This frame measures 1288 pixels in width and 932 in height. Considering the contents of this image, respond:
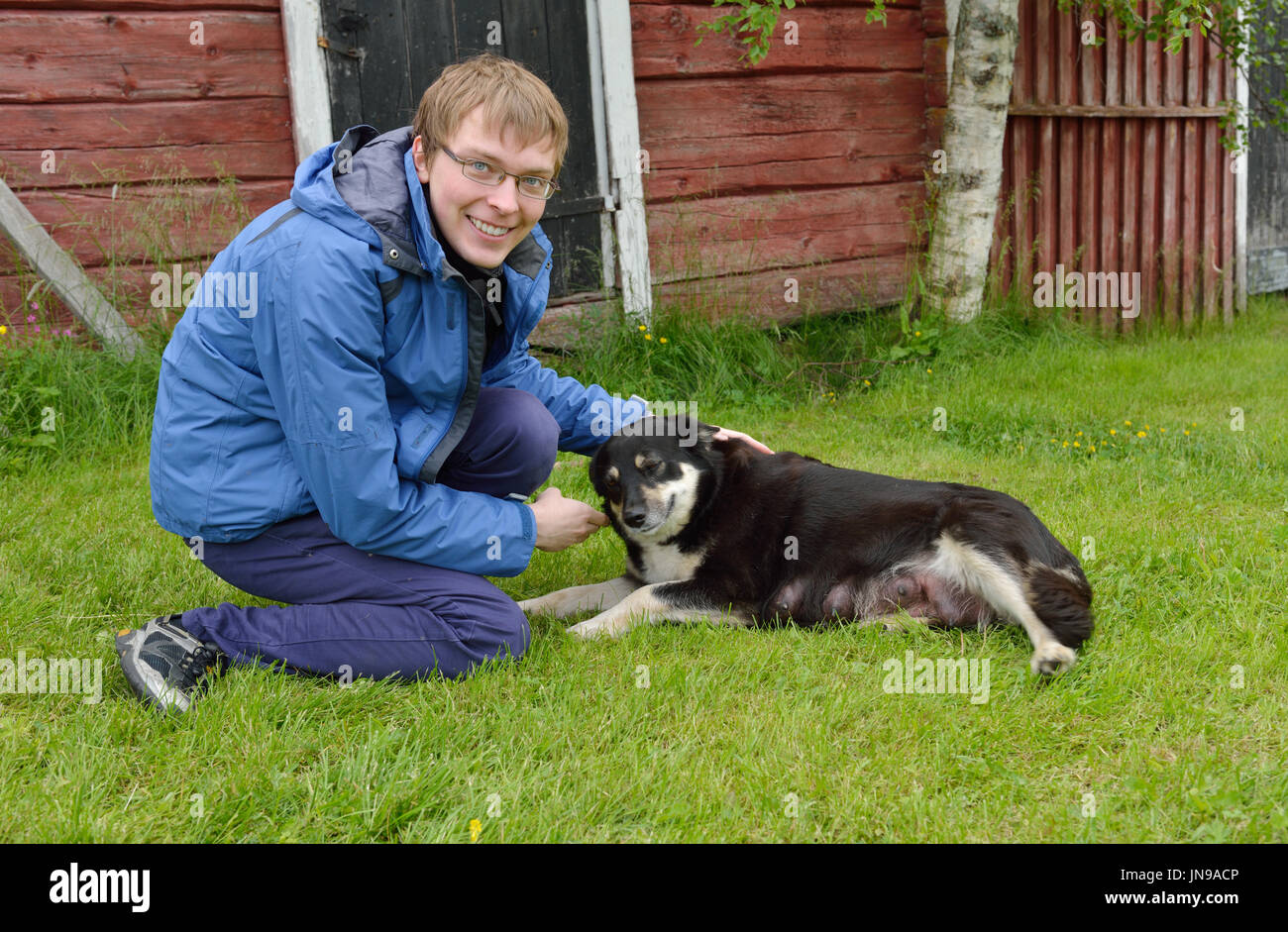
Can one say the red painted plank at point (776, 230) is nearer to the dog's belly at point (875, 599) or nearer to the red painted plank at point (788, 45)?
the red painted plank at point (788, 45)

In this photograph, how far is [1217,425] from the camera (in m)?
5.57

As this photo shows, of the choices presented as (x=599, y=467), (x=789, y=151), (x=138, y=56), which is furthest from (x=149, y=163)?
(x=789, y=151)

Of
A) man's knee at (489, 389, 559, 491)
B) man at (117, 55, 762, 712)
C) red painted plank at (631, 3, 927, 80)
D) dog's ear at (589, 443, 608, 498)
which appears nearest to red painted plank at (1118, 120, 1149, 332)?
red painted plank at (631, 3, 927, 80)

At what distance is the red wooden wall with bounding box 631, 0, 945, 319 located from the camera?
6840 millimetres

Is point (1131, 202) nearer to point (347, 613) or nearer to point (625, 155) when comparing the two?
point (625, 155)

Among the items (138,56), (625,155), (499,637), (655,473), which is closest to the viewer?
(499,637)

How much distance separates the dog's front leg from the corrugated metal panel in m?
5.61

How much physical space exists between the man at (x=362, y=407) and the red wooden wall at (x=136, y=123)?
2.90 meters

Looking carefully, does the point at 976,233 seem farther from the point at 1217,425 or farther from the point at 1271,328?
the point at 1271,328

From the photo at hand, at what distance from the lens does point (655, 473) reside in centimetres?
352

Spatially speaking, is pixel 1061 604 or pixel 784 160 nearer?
pixel 1061 604

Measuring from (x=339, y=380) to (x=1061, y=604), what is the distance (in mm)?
A: 2005

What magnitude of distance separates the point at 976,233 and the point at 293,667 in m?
5.83

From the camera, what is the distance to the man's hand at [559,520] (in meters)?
3.14
